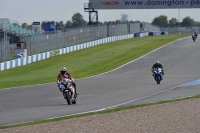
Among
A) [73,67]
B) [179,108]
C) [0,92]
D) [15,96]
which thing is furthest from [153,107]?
[73,67]

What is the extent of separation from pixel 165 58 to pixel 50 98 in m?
29.1

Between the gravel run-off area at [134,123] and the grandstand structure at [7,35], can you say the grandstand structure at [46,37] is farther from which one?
the gravel run-off area at [134,123]

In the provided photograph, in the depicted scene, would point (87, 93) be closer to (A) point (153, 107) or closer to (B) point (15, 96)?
(B) point (15, 96)

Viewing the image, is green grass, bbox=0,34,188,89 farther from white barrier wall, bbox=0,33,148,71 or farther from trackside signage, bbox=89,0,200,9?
trackside signage, bbox=89,0,200,9

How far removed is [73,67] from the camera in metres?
45.0

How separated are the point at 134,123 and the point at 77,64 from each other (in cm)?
3357

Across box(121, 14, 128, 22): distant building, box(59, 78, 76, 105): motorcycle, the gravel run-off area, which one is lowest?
the gravel run-off area

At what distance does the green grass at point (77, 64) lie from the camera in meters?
36.0

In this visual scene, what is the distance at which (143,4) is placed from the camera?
85.2m

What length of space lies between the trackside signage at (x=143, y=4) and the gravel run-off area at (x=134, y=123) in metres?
67.1

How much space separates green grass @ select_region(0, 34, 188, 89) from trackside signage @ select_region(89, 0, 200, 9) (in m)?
18.9

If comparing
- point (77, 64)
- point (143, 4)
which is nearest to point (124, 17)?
point (143, 4)

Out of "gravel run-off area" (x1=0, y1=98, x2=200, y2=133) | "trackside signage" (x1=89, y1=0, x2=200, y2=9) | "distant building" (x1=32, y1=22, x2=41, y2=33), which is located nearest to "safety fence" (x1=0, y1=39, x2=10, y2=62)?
"gravel run-off area" (x1=0, y1=98, x2=200, y2=133)

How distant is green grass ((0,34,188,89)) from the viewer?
118ft
